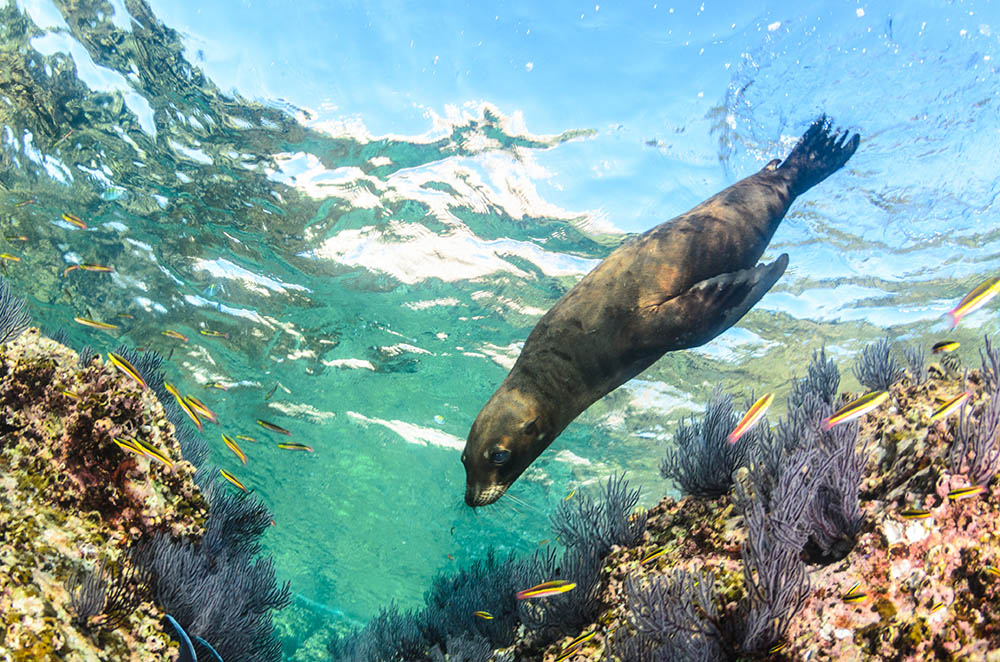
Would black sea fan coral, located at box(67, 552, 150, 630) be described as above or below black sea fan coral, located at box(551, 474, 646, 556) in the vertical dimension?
below

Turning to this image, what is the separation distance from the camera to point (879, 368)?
4.23m

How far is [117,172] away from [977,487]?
564 inches

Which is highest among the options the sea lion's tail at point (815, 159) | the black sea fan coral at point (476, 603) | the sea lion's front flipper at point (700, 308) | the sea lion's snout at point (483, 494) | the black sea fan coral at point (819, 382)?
the sea lion's tail at point (815, 159)

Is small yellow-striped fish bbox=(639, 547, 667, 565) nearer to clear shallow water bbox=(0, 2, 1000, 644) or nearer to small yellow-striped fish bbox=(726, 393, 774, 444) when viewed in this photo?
small yellow-striped fish bbox=(726, 393, 774, 444)

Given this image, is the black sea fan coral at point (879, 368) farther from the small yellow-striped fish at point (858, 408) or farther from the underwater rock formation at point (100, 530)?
the underwater rock formation at point (100, 530)

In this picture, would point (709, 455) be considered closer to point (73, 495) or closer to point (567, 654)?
point (567, 654)

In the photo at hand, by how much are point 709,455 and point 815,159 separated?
4.96 metres

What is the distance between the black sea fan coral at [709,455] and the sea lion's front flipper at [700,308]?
907 millimetres

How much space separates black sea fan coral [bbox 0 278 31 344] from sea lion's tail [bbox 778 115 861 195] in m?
8.29

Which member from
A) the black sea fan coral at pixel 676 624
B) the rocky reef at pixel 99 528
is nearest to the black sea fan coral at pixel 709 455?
the black sea fan coral at pixel 676 624

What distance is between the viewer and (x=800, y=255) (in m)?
10.0

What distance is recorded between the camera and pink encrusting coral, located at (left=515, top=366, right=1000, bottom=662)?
6.34 feet

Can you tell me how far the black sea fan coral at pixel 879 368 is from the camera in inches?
165

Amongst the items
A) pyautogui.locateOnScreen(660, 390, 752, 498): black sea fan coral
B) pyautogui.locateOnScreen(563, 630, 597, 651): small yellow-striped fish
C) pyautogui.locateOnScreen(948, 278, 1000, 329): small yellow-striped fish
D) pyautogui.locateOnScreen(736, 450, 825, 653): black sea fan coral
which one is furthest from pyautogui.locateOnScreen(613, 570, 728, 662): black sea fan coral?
pyautogui.locateOnScreen(948, 278, 1000, 329): small yellow-striped fish
